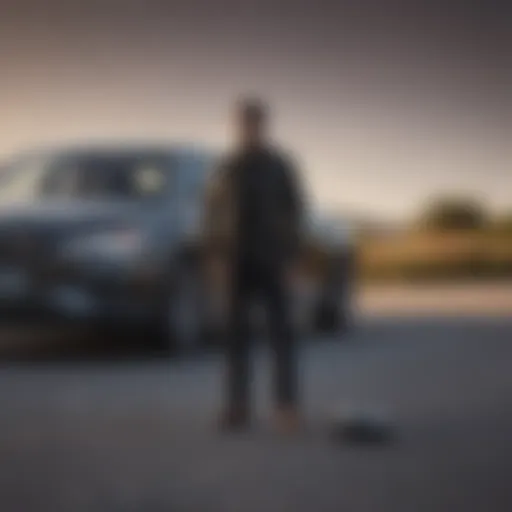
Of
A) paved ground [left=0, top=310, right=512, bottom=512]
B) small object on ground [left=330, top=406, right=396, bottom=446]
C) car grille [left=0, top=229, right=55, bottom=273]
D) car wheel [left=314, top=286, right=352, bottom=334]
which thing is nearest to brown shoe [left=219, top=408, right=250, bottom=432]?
paved ground [left=0, top=310, right=512, bottom=512]

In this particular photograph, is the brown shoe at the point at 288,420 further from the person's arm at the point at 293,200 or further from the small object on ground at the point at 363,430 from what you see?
the person's arm at the point at 293,200

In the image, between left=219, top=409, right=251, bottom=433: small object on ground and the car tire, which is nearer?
left=219, top=409, right=251, bottom=433: small object on ground

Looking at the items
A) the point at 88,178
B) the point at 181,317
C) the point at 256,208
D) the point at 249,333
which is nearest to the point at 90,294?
the point at 181,317

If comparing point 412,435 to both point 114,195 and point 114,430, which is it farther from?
point 114,195

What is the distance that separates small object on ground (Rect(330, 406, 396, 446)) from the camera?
8438mm

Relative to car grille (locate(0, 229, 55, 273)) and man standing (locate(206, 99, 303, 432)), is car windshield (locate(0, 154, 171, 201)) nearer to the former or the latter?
car grille (locate(0, 229, 55, 273))

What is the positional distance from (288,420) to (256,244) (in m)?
0.88

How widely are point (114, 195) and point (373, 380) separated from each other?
9.15 ft

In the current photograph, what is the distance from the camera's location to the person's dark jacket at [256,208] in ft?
28.6

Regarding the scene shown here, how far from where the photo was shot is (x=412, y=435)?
28.2 feet

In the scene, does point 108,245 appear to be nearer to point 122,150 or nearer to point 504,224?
point 122,150

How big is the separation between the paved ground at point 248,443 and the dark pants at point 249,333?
8.5 inches

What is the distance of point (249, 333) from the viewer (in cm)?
902

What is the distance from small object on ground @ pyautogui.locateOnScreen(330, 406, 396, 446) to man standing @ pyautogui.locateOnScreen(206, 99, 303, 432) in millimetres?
285
